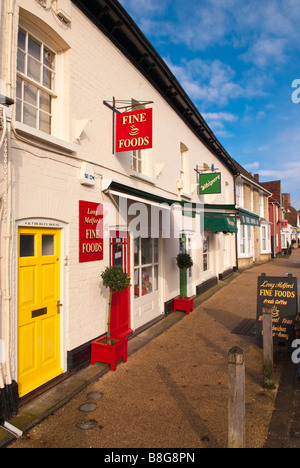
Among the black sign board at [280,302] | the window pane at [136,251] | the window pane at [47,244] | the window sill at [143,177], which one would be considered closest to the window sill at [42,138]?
the window pane at [47,244]

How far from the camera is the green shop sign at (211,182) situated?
11672 millimetres

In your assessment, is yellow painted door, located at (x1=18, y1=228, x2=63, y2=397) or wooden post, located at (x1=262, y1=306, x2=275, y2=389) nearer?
yellow painted door, located at (x1=18, y1=228, x2=63, y2=397)

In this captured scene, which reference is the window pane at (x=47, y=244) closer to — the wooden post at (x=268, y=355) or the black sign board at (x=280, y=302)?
the wooden post at (x=268, y=355)

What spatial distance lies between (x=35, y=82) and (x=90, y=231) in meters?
2.58

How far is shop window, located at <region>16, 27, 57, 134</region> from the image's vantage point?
177 inches

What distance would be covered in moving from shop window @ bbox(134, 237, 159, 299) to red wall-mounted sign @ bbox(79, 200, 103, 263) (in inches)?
67.3

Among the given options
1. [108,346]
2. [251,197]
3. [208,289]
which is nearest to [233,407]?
[108,346]

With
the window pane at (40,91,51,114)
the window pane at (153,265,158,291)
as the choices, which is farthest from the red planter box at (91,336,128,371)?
the window pane at (40,91,51,114)

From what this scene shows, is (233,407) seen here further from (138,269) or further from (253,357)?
(138,269)

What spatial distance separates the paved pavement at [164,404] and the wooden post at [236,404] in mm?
733

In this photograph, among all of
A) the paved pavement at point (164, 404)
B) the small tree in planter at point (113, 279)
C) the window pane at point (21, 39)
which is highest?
the window pane at point (21, 39)

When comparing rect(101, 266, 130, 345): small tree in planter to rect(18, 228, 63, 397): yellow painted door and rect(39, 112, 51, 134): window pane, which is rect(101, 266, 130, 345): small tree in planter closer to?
rect(18, 228, 63, 397): yellow painted door

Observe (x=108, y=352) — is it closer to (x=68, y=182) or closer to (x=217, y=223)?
(x=68, y=182)

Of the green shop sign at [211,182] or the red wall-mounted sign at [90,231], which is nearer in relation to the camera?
the red wall-mounted sign at [90,231]
